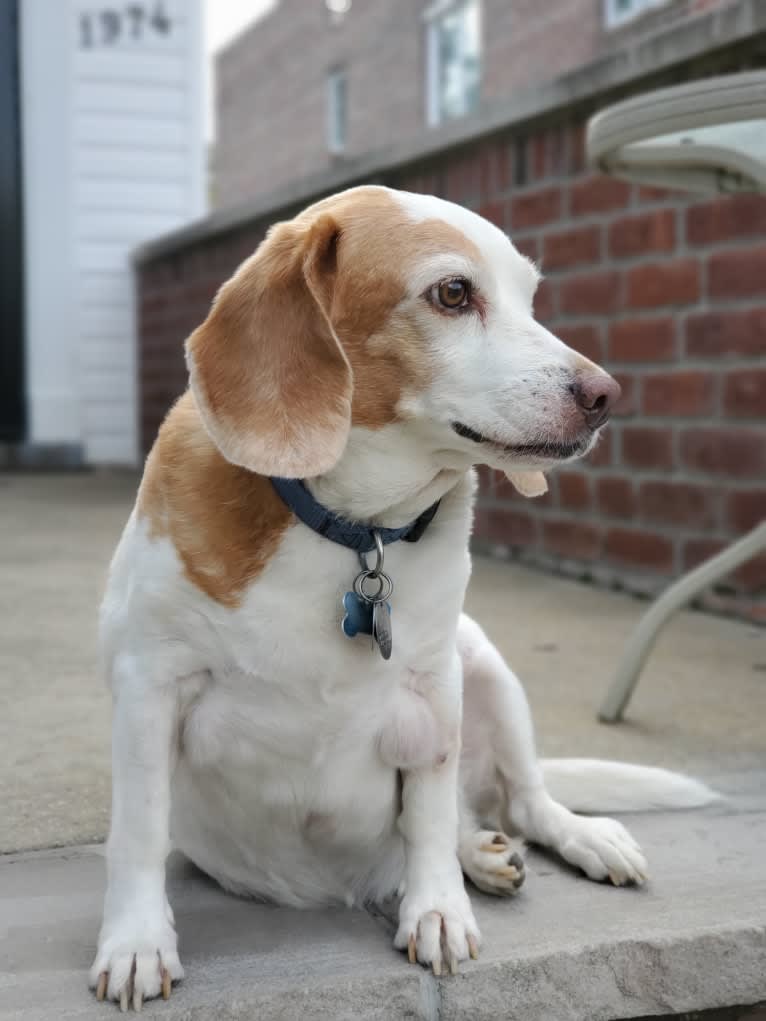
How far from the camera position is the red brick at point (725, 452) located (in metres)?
3.34

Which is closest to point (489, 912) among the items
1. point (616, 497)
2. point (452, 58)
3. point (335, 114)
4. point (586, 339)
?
point (616, 497)

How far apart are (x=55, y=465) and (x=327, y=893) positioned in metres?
6.72

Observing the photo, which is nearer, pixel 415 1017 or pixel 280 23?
pixel 415 1017

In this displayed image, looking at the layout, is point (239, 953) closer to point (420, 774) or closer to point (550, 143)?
point (420, 774)

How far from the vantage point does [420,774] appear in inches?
62.5

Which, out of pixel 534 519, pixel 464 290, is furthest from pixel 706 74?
pixel 464 290

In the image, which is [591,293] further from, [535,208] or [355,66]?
[355,66]

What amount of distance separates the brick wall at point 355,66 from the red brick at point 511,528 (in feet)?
21.8

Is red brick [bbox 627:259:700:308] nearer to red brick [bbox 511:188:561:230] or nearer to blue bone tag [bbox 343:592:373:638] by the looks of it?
red brick [bbox 511:188:561:230]

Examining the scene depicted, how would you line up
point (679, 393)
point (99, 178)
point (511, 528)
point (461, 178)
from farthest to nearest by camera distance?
point (99, 178)
point (461, 178)
point (511, 528)
point (679, 393)

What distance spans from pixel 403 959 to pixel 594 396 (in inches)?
27.8

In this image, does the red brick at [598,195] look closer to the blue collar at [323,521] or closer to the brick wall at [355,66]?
the blue collar at [323,521]

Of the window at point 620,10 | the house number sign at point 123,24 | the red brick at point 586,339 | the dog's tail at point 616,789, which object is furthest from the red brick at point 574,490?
the window at point 620,10

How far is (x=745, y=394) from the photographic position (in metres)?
3.37
